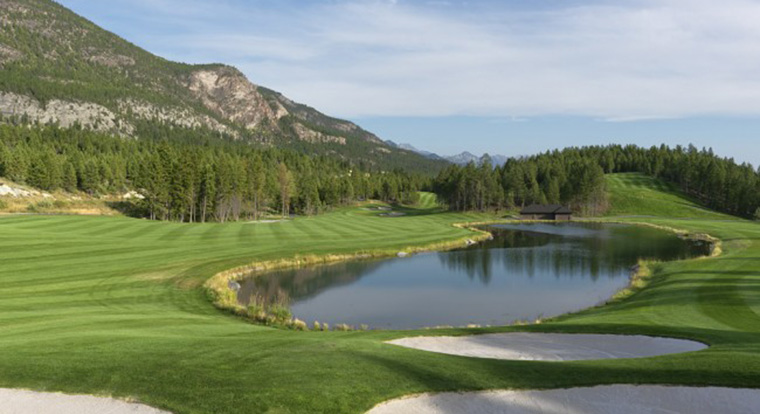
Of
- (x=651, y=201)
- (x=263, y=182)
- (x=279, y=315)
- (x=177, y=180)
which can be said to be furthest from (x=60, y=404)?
(x=651, y=201)

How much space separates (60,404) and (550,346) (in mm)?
15601

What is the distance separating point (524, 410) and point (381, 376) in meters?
3.34

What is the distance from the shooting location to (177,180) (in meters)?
88.0

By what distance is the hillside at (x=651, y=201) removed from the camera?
130 m

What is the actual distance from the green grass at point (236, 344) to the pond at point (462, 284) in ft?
18.4

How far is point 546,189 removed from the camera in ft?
460

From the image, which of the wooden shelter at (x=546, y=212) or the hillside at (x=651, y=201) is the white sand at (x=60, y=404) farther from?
the hillside at (x=651, y=201)

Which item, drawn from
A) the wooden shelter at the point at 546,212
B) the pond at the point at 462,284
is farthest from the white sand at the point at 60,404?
the wooden shelter at the point at 546,212

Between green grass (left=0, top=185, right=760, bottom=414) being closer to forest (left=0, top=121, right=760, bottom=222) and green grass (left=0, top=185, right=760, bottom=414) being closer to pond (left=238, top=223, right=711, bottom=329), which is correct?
pond (left=238, top=223, right=711, bottom=329)

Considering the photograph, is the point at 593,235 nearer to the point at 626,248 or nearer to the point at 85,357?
the point at 626,248

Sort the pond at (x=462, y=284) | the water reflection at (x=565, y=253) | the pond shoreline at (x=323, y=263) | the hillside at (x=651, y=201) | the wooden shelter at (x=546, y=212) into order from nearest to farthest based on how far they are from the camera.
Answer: the pond shoreline at (x=323, y=263) < the pond at (x=462, y=284) < the water reflection at (x=565, y=253) < the wooden shelter at (x=546, y=212) < the hillside at (x=651, y=201)

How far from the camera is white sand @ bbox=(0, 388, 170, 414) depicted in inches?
354

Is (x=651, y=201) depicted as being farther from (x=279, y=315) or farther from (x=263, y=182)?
(x=279, y=315)

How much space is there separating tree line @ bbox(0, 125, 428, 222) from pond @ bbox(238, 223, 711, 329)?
55601mm
